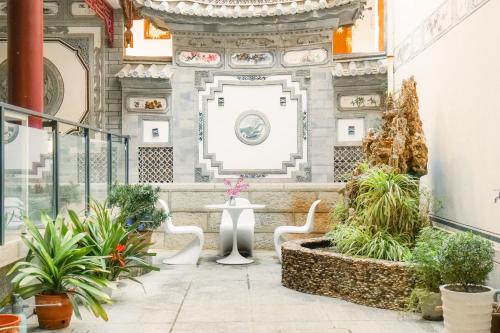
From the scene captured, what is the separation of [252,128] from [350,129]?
1905 mm

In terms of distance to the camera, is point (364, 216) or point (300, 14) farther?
point (300, 14)

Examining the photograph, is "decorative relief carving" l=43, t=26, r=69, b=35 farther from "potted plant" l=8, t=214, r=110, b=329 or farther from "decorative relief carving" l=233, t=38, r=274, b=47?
"potted plant" l=8, t=214, r=110, b=329

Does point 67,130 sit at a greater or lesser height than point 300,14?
lesser

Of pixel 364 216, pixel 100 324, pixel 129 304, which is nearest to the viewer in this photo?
pixel 100 324

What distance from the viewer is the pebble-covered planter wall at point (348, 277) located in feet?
17.2

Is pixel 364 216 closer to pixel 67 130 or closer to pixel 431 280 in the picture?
pixel 431 280

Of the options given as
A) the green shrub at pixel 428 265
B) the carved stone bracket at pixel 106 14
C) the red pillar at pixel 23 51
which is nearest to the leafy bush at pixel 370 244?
the green shrub at pixel 428 265

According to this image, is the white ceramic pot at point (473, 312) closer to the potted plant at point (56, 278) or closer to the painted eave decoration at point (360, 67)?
the potted plant at point (56, 278)

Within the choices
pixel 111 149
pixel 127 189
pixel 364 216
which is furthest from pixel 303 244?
pixel 111 149

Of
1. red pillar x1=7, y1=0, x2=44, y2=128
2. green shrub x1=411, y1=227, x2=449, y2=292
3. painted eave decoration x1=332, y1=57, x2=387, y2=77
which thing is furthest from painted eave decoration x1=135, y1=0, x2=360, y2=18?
green shrub x1=411, y1=227, x2=449, y2=292

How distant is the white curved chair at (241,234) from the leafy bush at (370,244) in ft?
7.92

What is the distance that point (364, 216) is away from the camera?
20.5ft

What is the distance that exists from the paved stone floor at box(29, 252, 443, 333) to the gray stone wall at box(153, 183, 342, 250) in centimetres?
265

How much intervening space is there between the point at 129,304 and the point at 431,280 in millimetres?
2782
